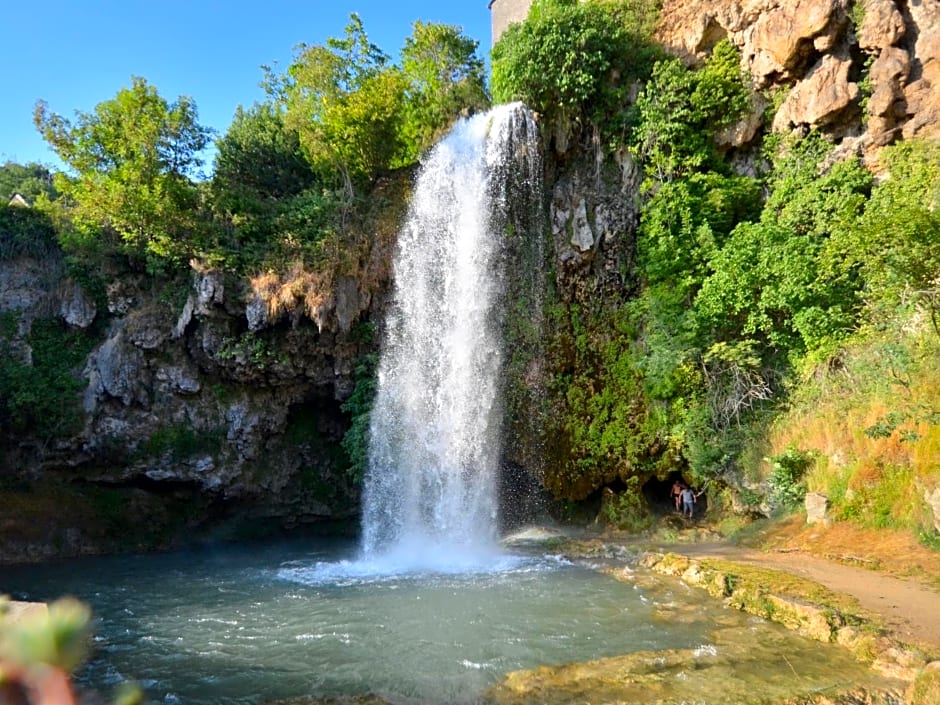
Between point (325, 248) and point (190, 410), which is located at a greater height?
point (325, 248)

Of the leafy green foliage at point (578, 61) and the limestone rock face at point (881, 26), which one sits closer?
the limestone rock face at point (881, 26)

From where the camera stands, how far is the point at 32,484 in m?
16.6

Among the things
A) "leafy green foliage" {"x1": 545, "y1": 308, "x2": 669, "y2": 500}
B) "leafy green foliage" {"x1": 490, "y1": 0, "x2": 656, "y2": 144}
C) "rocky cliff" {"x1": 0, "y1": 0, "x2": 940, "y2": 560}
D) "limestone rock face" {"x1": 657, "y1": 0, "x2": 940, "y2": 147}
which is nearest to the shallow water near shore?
"leafy green foliage" {"x1": 545, "y1": 308, "x2": 669, "y2": 500}

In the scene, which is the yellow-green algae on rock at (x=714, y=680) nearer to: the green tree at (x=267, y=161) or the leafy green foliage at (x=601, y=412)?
the leafy green foliage at (x=601, y=412)

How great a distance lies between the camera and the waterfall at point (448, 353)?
50.2 feet

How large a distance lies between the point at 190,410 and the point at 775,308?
15.2 meters

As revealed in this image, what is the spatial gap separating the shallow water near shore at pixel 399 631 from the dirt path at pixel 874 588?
1.01 metres

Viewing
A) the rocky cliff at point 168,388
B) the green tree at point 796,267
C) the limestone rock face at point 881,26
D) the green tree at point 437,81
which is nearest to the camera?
the green tree at point 796,267

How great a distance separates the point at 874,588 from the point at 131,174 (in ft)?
61.5

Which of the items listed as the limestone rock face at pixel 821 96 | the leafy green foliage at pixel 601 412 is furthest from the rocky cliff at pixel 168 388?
the limestone rock face at pixel 821 96

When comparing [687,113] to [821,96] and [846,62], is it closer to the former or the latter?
[821,96]

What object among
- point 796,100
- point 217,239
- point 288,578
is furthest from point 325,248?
point 796,100

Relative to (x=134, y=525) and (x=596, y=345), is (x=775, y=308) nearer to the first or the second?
(x=596, y=345)

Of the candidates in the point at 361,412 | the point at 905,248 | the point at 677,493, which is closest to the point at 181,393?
the point at 361,412
